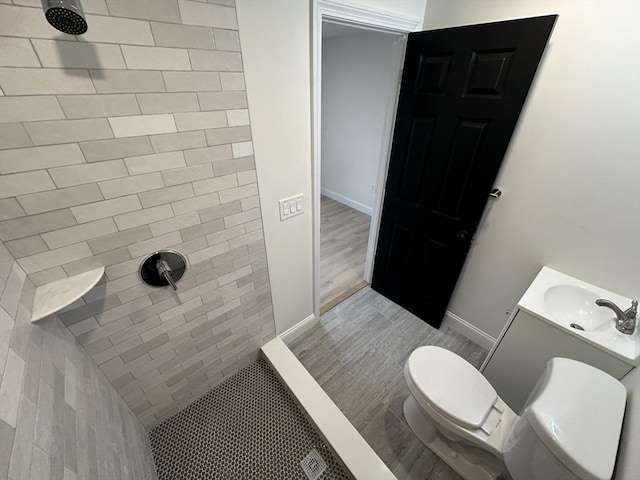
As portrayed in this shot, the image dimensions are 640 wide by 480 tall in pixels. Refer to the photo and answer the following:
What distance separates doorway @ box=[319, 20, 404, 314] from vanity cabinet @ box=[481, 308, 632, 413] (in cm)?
112

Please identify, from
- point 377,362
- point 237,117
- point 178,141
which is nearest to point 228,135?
point 237,117

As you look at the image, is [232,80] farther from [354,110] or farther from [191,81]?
[354,110]

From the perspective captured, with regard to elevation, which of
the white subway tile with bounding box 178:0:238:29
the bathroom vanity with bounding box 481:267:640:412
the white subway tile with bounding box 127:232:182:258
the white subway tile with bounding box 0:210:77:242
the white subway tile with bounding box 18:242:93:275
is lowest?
the bathroom vanity with bounding box 481:267:640:412

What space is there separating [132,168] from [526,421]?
63.0 inches

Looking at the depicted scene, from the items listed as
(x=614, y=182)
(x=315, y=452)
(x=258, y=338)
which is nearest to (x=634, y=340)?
(x=614, y=182)

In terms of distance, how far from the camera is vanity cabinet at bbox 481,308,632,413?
1080 millimetres

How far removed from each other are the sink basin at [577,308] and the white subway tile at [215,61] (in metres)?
1.75

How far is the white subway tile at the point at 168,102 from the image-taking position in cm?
82

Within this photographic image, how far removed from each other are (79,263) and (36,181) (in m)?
0.28

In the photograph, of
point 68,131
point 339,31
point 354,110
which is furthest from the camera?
point 354,110

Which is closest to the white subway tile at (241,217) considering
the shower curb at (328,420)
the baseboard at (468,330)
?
the shower curb at (328,420)

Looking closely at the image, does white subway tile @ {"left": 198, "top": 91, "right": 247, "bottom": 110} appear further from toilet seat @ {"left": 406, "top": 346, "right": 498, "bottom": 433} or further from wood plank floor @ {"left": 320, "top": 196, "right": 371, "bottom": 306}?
wood plank floor @ {"left": 320, "top": 196, "right": 371, "bottom": 306}

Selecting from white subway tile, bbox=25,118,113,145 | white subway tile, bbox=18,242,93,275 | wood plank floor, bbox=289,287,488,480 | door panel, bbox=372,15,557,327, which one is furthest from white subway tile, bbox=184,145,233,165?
wood plank floor, bbox=289,287,488,480

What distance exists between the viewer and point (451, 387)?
46.2 inches
